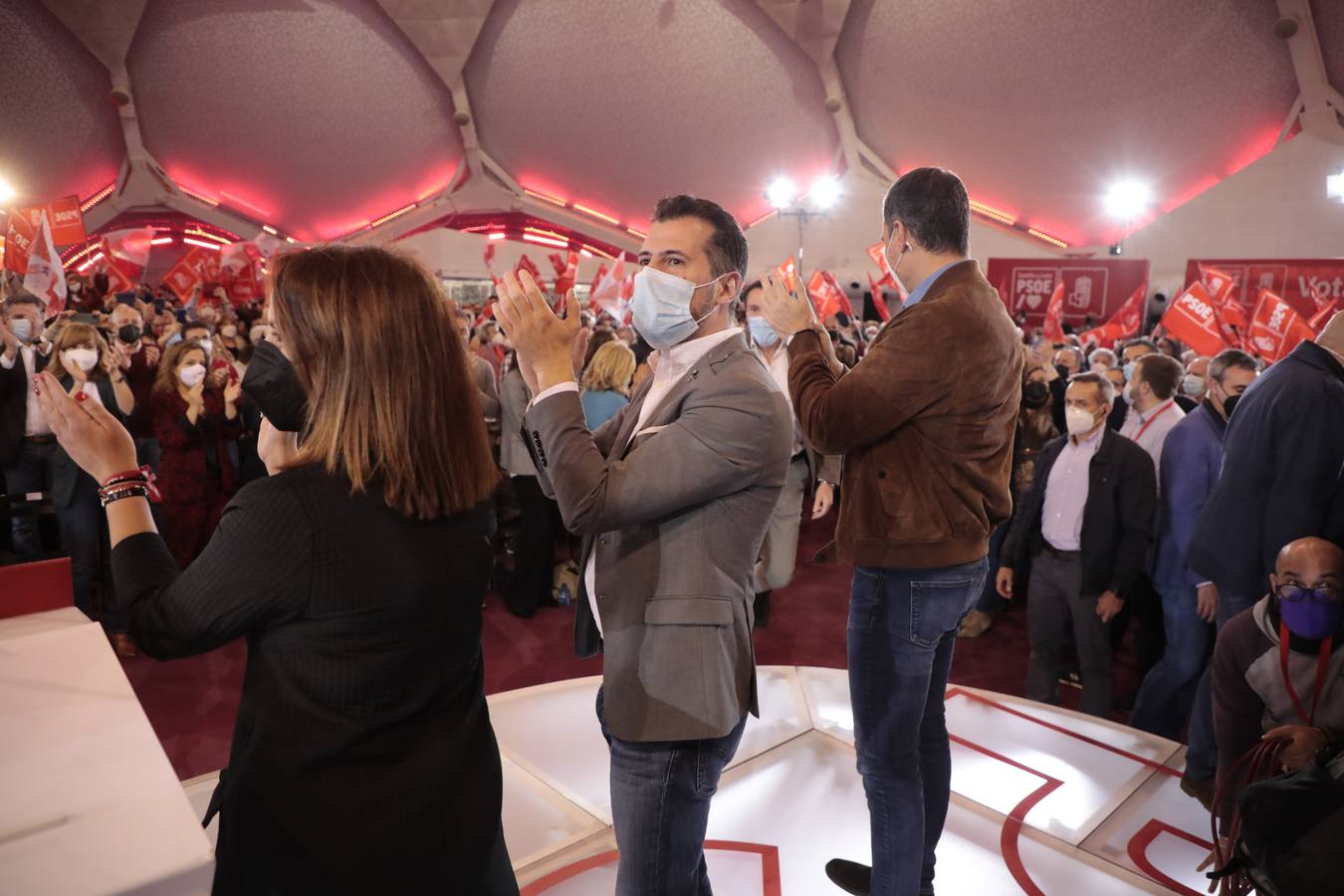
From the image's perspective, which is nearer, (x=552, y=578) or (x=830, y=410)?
(x=830, y=410)

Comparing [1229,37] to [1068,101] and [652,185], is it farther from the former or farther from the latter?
[652,185]

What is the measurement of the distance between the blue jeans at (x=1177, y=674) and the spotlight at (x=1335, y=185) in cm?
1774

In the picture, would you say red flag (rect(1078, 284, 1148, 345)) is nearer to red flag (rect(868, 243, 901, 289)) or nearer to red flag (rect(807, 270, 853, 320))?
red flag (rect(807, 270, 853, 320))

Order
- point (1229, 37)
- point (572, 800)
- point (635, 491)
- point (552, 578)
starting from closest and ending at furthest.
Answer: point (635, 491) < point (572, 800) < point (552, 578) < point (1229, 37)

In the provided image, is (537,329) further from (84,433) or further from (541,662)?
(541,662)

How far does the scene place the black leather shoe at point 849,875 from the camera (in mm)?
2326

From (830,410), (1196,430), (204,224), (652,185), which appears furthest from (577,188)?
(830,410)

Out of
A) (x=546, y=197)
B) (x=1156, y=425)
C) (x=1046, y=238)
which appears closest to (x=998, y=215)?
(x=1046, y=238)

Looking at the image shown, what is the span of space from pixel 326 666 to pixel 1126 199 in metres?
21.9

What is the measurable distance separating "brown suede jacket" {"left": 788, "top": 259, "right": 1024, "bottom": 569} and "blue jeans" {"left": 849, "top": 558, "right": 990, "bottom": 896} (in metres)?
0.07

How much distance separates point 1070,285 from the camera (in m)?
15.3

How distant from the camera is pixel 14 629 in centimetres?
170

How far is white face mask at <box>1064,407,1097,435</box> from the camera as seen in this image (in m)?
3.70

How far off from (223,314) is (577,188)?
599 inches
